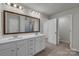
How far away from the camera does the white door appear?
241 inches

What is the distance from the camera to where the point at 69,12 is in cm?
484

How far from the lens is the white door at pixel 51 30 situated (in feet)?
20.1

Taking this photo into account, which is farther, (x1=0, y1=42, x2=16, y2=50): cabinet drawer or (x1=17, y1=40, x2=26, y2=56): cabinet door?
(x1=17, y1=40, x2=26, y2=56): cabinet door

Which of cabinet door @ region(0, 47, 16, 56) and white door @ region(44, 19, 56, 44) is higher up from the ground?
white door @ region(44, 19, 56, 44)

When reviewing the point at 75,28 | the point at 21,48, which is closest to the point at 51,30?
the point at 75,28

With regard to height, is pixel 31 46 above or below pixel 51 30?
below

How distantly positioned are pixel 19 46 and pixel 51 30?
12.9 feet

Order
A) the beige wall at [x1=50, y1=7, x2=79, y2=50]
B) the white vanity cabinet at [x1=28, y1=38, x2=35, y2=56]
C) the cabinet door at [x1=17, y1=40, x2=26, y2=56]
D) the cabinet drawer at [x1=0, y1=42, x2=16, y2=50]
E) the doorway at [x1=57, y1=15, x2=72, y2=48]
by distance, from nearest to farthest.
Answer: the cabinet drawer at [x1=0, y1=42, x2=16, y2=50], the cabinet door at [x1=17, y1=40, x2=26, y2=56], the white vanity cabinet at [x1=28, y1=38, x2=35, y2=56], the beige wall at [x1=50, y1=7, x2=79, y2=50], the doorway at [x1=57, y1=15, x2=72, y2=48]

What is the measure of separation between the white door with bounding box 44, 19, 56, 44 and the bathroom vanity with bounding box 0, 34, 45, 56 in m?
2.46

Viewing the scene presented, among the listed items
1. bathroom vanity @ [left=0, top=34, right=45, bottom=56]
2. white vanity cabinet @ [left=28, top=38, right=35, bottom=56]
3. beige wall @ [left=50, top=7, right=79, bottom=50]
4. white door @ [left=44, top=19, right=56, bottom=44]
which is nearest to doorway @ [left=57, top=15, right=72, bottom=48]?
white door @ [left=44, top=19, right=56, bottom=44]

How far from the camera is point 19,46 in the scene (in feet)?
8.84

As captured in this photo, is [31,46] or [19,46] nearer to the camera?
[19,46]

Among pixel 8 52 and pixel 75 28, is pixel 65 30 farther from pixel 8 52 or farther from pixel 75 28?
pixel 8 52

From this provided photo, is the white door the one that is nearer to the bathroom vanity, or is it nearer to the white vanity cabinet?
Answer: the bathroom vanity
